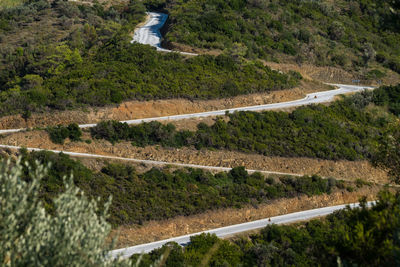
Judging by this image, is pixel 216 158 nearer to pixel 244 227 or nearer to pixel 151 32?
pixel 244 227

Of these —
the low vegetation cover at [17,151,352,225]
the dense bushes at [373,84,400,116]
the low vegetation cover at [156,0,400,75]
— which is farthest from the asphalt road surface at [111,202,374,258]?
the low vegetation cover at [156,0,400,75]

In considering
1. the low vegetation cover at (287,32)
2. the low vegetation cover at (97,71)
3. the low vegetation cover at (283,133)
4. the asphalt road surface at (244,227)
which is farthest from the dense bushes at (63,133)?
the low vegetation cover at (287,32)

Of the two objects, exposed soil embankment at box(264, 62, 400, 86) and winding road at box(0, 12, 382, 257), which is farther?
exposed soil embankment at box(264, 62, 400, 86)

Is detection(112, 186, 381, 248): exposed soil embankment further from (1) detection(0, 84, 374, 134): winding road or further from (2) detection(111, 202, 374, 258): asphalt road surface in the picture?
(1) detection(0, 84, 374, 134): winding road

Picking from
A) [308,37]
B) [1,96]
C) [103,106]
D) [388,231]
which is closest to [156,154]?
[103,106]

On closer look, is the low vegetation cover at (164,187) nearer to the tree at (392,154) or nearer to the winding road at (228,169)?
the winding road at (228,169)

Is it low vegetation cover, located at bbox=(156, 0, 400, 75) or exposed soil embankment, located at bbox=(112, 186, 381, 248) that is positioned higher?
low vegetation cover, located at bbox=(156, 0, 400, 75)
